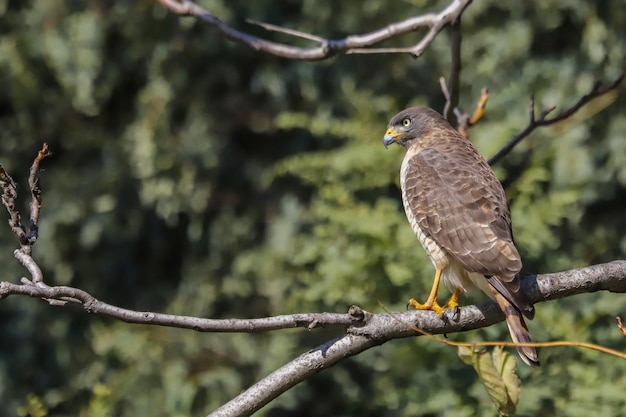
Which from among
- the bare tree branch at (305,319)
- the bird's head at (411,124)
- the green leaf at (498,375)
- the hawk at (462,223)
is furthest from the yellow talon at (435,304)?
the bird's head at (411,124)

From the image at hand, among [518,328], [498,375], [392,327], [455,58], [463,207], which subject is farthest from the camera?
[463,207]

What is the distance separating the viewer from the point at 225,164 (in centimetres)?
679

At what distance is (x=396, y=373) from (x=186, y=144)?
7.31 ft

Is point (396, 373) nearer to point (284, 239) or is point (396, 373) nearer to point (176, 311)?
point (284, 239)

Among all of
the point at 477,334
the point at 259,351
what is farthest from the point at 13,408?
the point at 477,334

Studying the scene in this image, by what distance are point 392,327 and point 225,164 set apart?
3971mm

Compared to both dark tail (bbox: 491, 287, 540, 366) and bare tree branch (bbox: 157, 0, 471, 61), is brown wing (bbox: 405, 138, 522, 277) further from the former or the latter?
bare tree branch (bbox: 157, 0, 471, 61)

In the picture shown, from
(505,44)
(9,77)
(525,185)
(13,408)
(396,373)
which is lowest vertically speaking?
(396,373)

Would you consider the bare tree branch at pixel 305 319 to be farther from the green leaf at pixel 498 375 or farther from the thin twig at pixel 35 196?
the green leaf at pixel 498 375

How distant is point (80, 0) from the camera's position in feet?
21.4

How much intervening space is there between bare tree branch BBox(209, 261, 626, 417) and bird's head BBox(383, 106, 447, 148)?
4.35ft

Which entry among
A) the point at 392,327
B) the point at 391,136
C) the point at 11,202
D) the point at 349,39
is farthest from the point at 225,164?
the point at 11,202

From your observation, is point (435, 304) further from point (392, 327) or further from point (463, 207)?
point (392, 327)

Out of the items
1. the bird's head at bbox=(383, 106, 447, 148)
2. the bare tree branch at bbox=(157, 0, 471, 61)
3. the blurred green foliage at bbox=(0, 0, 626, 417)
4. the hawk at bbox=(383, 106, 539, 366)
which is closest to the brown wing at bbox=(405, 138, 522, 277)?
the hawk at bbox=(383, 106, 539, 366)
